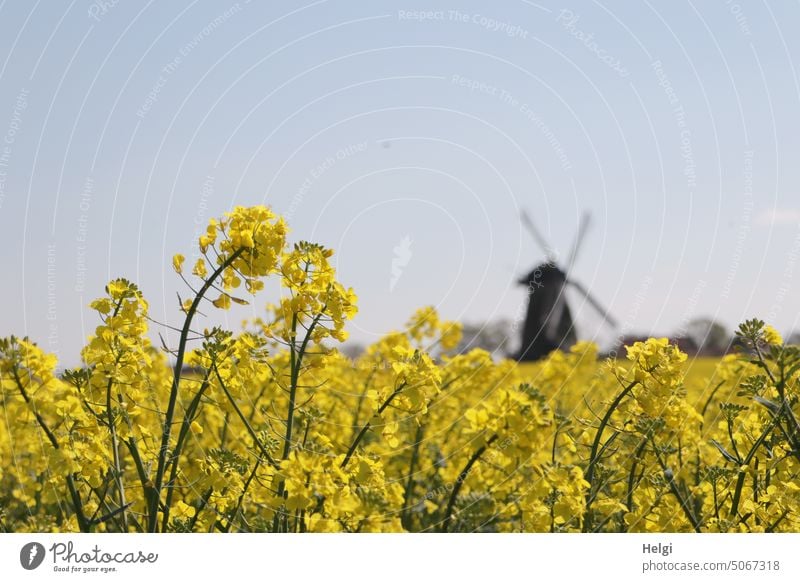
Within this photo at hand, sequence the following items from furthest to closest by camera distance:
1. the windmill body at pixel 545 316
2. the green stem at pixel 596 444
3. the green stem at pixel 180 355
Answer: the windmill body at pixel 545 316 → the green stem at pixel 596 444 → the green stem at pixel 180 355

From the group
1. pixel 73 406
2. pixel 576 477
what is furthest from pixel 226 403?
pixel 576 477

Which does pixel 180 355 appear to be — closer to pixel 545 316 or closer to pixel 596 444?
pixel 596 444

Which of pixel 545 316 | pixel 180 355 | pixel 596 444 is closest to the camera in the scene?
pixel 180 355

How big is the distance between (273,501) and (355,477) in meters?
0.34

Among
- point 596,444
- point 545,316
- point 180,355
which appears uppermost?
point 545,316

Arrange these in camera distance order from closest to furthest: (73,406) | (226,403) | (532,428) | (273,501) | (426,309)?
1. (532,428)
2. (273,501)
3. (73,406)
4. (226,403)
5. (426,309)

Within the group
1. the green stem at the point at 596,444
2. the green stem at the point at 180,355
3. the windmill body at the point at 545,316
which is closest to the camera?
the green stem at the point at 180,355

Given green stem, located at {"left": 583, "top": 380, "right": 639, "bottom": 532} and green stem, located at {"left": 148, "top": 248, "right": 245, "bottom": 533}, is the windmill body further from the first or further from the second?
green stem, located at {"left": 148, "top": 248, "right": 245, "bottom": 533}

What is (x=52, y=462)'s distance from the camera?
3.37 m

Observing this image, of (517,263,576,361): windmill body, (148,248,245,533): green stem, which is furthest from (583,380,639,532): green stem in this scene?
(517,263,576,361): windmill body

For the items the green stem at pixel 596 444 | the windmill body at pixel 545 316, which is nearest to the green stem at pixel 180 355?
the green stem at pixel 596 444

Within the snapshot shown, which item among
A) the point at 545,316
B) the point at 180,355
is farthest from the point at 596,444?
the point at 545,316

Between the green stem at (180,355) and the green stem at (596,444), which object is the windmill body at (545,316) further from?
the green stem at (180,355)
